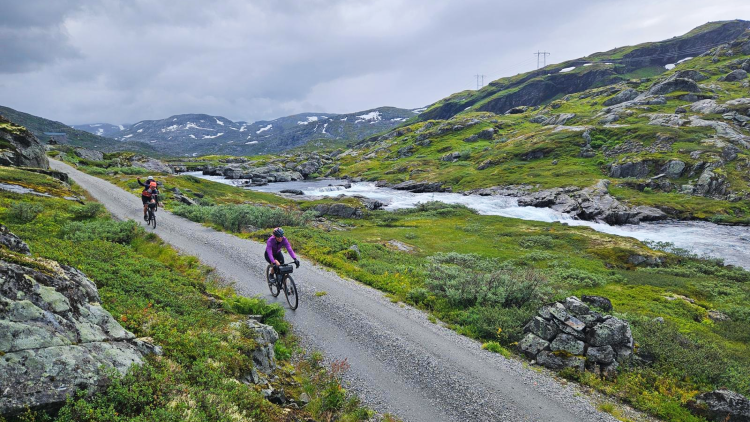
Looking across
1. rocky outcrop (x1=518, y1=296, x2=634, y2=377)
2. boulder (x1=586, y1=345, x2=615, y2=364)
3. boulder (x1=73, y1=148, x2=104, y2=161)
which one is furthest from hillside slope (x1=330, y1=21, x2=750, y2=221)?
boulder (x1=73, y1=148, x2=104, y2=161)

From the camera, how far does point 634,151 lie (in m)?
95.7

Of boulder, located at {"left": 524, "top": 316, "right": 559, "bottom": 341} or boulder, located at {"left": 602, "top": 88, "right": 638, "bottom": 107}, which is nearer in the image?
boulder, located at {"left": 524, "top": 316, "right": 559, "bottom": 341}

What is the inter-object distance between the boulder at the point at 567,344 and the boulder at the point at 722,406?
3.46m

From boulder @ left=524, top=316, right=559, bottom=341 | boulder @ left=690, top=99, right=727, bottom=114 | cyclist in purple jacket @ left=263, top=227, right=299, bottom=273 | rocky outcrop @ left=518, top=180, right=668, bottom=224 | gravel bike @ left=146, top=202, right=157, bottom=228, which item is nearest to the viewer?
boulder @ left=524, top=316, right=559, bottom=341

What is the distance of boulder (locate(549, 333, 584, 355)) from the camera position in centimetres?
1346

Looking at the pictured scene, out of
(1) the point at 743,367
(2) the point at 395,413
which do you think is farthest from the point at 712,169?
(2) the point at 395,413

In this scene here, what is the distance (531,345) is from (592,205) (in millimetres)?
66743

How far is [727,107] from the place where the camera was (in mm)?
104688

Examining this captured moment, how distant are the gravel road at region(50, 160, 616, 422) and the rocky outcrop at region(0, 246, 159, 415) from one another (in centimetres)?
707

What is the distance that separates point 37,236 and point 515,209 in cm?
7708

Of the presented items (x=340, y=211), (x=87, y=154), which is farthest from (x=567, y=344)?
(x=87, y=154)

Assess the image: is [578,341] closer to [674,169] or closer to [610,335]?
[610,335]

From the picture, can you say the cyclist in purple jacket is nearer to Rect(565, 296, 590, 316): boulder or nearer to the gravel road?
the gravel road

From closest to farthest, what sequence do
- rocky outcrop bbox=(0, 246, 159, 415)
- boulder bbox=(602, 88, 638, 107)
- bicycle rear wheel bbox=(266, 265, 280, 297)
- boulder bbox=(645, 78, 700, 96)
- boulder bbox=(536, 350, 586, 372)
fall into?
rocky outcrop bbox=(0, 246, 159, 415)
boulder bbox=(536, 350, 586, 372)
bicycle rear wheel bbox=(266, 265, 280, 297)
boulder bbox=(645, 78, 700, 96)
boulder bbox=(602, 88, 638, 107)
